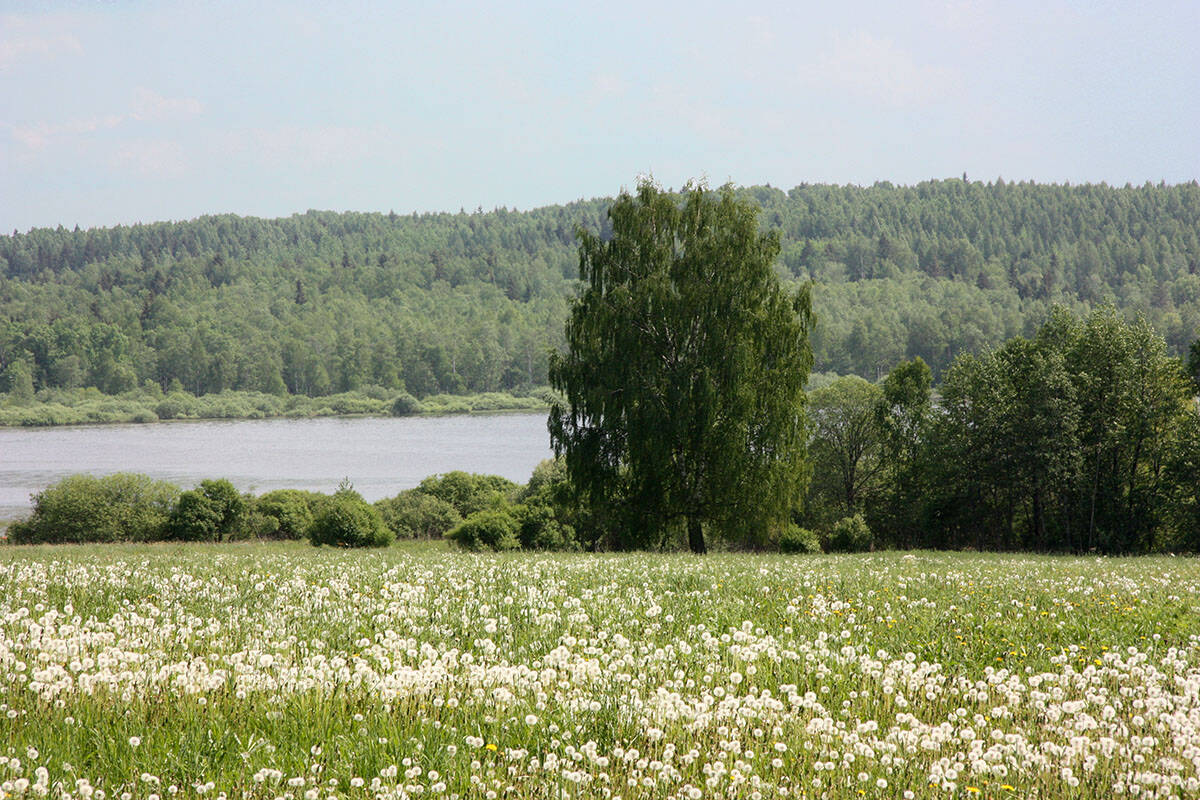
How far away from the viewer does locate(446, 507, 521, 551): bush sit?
42.4 m

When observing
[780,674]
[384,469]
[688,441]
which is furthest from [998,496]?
[384,469]

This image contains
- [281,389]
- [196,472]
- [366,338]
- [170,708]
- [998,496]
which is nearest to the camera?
[170,708]

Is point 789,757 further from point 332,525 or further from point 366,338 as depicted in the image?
point 366,338

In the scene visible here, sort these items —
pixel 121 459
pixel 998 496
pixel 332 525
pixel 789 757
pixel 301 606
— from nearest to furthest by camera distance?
1. pixel 789 757
2. pixel 301 606
3. pixel 332 525
4. pixel 998 496
5. pixel 121 459

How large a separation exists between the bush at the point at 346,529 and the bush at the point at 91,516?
1020 cm

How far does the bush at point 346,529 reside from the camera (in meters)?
40.1

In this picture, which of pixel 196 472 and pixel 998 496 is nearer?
pixel 998 496

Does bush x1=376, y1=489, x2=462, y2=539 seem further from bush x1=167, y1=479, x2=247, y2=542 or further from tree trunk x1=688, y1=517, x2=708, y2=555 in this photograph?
tree trunk x1=688, y1=517, x2=708, y2=555

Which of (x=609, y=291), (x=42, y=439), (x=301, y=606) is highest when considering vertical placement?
(x=609, y=291)

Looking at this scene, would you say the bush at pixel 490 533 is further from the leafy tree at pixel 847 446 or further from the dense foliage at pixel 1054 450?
the leafy tree at pixel 847 446

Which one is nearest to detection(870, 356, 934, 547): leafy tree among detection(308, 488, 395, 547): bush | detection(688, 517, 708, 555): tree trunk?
detection(688, 517, 708, 555): tree trunk

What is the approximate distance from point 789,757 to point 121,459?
334 ft

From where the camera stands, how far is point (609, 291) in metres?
28.7

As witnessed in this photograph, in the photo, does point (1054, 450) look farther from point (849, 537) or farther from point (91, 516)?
point (91, 516)
